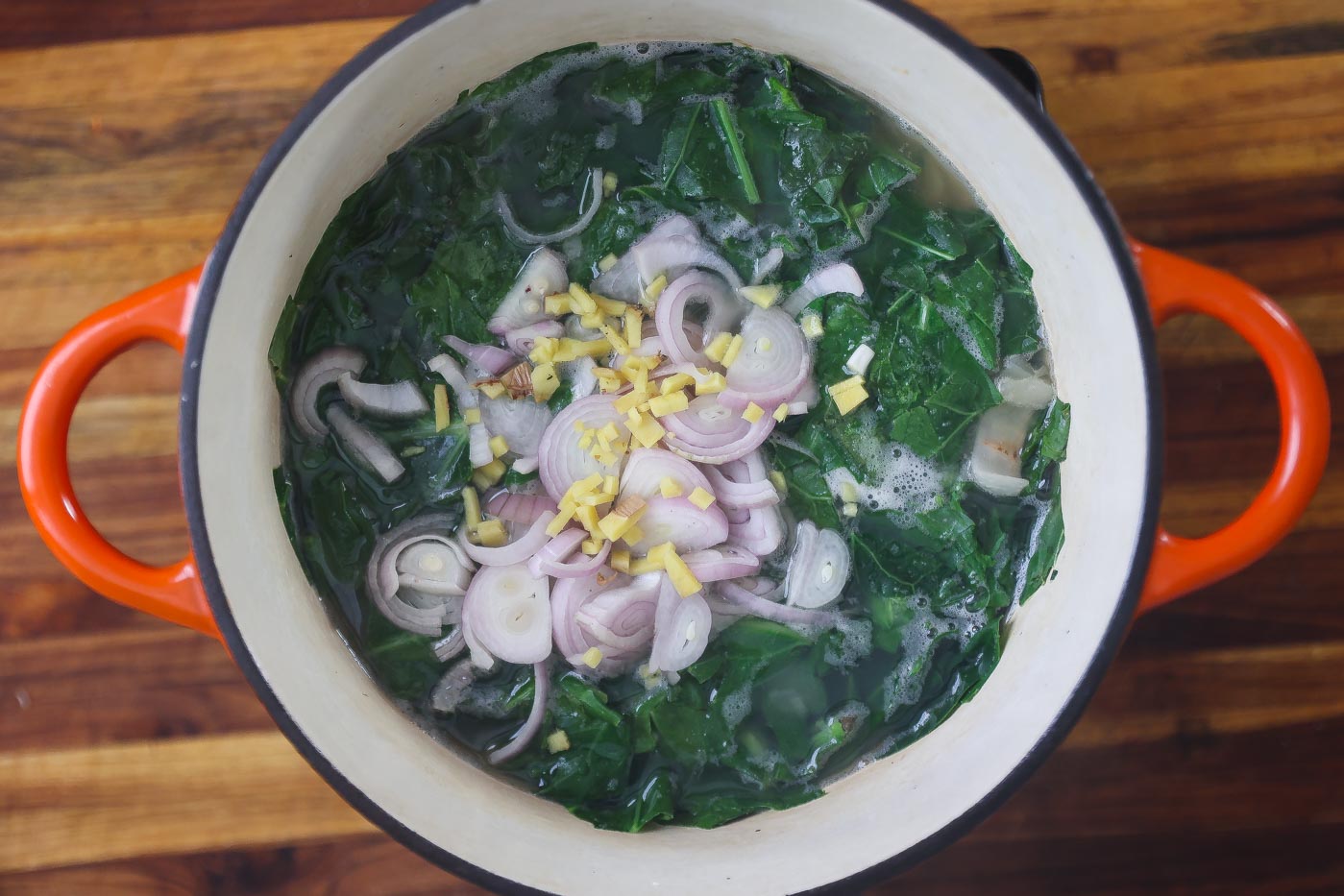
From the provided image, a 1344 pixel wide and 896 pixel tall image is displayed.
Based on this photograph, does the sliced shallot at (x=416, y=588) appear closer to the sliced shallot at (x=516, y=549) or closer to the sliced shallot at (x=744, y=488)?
the sliced shallot at (x=516, y=549)

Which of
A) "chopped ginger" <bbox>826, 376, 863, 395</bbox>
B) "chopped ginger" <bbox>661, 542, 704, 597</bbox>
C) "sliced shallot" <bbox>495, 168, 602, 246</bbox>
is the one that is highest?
"sliced shallot" <bbox>495, 168, 602, 246</bbox>

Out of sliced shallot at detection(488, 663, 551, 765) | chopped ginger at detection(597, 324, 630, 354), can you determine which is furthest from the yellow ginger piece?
sliced shallot at detection(488, 663, 551, 765)

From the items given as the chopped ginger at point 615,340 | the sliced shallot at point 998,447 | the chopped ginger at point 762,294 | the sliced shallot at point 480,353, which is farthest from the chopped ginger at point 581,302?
the sliced shallot at point 998,447

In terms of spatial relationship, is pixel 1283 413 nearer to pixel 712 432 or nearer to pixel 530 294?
pixel 712 432

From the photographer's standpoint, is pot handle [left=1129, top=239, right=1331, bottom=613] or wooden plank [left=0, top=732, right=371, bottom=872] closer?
pot handle [left=1129, top=239, right=1331, bottom=613]

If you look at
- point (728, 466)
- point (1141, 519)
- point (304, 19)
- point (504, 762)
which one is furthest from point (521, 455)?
point (1141, 519)

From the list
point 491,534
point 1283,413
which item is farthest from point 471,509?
point 1283,413

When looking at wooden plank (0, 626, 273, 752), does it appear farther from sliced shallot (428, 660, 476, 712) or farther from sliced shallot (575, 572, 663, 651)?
sliced shallot (575, 572, 663, 651)
